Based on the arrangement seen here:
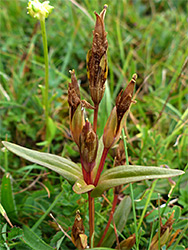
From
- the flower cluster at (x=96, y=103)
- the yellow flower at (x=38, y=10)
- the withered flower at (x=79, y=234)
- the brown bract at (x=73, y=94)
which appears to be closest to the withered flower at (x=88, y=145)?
the flower cluster at (x=96, y=103)

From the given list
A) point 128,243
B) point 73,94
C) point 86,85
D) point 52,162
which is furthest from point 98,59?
point 86,85

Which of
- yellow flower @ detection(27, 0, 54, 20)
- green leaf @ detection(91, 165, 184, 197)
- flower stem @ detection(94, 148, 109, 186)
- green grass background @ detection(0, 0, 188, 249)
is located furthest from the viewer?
green grass background @ detection(0, 0, 188, 249)

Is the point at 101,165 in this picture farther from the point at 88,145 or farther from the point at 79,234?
the point at 79,234

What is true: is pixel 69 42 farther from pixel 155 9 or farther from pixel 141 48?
pixel 155 9

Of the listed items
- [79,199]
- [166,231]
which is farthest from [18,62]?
[166,231]

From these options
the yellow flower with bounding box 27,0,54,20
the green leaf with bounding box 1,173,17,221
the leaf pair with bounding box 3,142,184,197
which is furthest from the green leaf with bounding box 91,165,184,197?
the yellow flower with bounding box 27,0,54,20

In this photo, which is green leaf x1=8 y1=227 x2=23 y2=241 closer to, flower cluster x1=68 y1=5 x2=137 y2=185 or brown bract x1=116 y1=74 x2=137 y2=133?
flower cluster x1=68 y1=5 x2=137 y2=185
